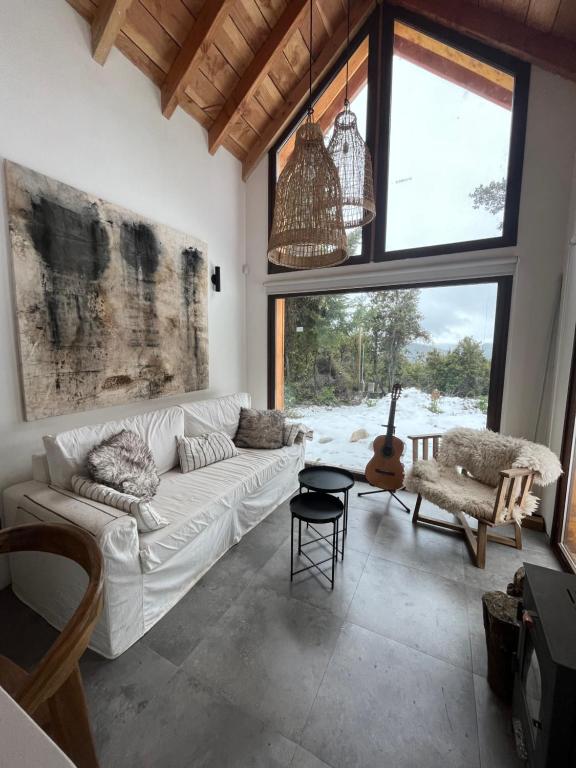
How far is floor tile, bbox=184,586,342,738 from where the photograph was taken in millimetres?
1312

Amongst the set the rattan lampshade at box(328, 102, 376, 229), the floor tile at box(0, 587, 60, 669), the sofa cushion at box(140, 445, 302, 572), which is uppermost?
the rattan lampshade at box(328, 102, 376, 229)

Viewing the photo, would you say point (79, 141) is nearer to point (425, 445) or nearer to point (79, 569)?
point (79, 569)

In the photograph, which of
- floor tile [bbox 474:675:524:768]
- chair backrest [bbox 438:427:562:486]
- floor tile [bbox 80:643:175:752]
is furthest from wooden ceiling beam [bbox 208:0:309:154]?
floor tile [bbox 474:675:524:768]

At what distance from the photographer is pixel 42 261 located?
1974mm

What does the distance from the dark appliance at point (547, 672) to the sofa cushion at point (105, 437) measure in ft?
7.15

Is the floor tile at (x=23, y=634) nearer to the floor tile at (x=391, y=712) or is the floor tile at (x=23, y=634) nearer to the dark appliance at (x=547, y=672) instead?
the floor tile at (x=391, y=712)

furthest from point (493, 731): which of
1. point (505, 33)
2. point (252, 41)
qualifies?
point (252, 41)

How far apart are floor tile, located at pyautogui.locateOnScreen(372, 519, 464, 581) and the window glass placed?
2.52 metres

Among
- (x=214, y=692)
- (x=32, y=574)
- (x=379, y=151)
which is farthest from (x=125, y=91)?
(x=214, y=692)

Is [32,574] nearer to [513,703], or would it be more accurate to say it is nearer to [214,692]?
[214,692]

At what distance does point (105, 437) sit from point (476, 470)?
9.12 feet

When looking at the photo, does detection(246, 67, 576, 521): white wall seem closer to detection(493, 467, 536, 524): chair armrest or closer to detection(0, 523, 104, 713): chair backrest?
detection(493, 467, 536, 524): chair armrest

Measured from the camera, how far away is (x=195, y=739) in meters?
1.19

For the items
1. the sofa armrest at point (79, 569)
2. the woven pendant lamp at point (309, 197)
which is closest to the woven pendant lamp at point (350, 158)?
the woven pendant lamp at point (309, 197)
